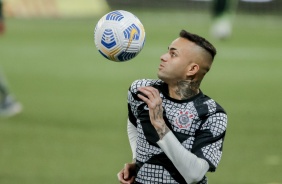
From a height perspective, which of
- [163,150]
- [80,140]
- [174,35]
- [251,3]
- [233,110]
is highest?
[251,3]

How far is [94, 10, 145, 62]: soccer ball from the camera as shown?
17.4 ft

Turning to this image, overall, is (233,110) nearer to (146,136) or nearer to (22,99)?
(22,99)

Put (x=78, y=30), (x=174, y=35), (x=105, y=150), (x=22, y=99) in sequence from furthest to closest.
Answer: (x=78, y=30)
(x=174, y=35)
(x=22, y=99)
(x=105, y=150)

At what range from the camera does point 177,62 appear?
4883mm

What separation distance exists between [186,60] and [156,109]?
1.34 feet

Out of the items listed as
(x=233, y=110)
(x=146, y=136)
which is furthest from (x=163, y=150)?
(x=233, y=110)

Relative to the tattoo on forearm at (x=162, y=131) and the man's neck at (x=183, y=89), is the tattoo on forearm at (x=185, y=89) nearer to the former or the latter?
the man's neck at (x=183, y=89)

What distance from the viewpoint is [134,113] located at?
5184 mm

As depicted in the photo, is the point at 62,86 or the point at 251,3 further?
the point at 251,3

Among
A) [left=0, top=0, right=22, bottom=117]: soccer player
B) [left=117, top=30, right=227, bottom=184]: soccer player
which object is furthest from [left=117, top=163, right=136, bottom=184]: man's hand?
[left=0, top=0, right=22, bottom=117]: soccer player

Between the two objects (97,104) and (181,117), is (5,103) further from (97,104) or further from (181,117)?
(181,117)

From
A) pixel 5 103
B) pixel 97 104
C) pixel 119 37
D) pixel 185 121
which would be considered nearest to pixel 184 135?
pixel 185 121

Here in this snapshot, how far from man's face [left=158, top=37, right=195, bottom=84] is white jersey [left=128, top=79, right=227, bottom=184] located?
0.15 meters

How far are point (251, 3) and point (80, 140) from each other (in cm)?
2315
